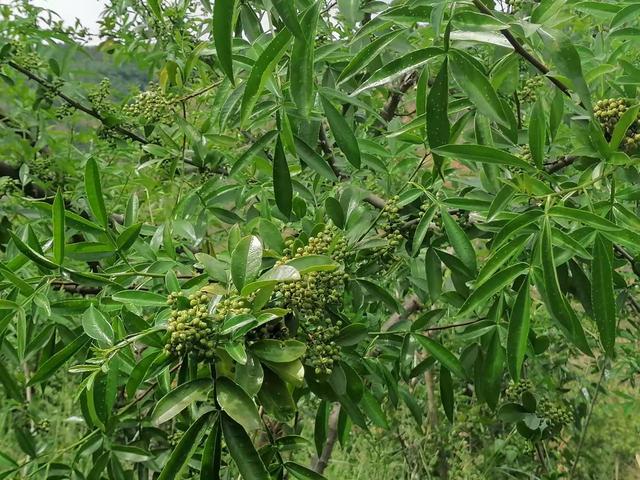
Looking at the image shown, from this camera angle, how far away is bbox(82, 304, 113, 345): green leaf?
1.00 metres

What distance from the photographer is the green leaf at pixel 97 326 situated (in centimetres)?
100

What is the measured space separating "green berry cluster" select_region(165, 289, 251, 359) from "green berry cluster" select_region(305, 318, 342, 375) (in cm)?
14

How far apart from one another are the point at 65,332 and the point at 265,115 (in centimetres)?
69

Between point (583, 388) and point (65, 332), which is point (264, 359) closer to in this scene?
point (65, 332)

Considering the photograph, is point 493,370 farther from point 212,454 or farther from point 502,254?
point 212,454

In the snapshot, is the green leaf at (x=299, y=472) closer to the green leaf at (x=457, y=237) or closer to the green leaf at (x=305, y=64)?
the green leaf at (x=457, y=237)

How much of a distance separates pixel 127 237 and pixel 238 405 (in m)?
0.41

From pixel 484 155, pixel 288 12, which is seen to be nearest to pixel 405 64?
pixel 484 155

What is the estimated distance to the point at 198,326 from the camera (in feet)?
2.81

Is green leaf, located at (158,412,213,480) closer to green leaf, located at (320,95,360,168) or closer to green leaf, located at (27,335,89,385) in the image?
green leaf, located at (27,335,89,385)

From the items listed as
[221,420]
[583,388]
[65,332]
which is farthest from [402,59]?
[583,388]

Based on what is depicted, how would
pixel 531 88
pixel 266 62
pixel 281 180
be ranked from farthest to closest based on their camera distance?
pixel 531 88, pixel 281 180, pixel 266 62

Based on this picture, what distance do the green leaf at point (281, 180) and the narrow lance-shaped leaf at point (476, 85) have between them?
1.07ft

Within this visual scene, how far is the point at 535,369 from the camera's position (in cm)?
262
